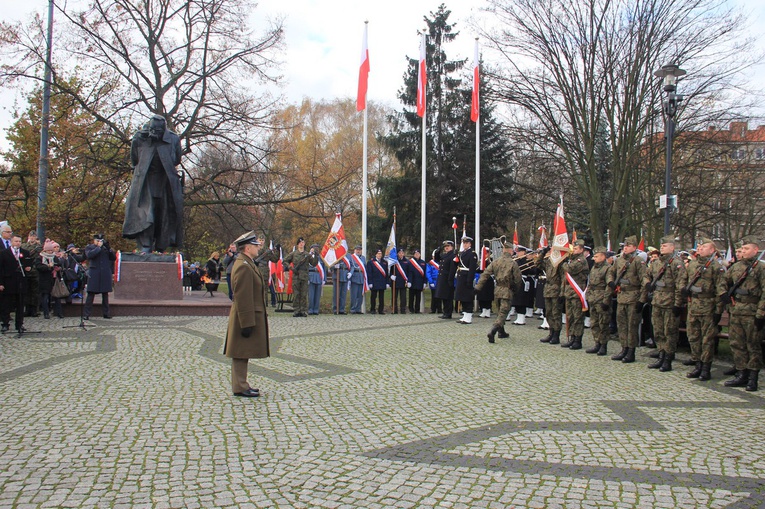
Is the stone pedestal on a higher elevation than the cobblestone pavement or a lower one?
higher

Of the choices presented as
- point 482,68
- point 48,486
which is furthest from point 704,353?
point 482,68

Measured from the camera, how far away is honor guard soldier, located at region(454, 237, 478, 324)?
47.0 ft

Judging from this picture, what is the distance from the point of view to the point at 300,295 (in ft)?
49.5

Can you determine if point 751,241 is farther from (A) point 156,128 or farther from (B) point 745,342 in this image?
(A) point 156,128

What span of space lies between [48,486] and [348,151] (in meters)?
37.5

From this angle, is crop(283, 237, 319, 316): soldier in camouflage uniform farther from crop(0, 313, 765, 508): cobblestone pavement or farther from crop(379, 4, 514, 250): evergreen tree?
crop(379, 4, 514, 250): evergreen tree

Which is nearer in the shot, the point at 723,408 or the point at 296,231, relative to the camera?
the point at 723,408

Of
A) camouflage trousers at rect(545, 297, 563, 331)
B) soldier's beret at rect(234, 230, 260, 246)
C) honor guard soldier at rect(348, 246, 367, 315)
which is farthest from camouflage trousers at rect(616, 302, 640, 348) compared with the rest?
honor guard soldier at rect(348, 246, 367, 315)

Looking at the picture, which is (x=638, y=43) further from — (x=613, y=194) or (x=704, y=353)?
(x=704, y=353)

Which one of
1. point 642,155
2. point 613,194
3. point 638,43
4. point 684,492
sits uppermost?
point 638,43

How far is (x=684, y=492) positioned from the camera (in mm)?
3885

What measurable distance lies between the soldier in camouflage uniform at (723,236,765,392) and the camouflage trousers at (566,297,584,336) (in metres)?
2.99

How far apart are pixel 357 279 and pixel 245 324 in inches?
413

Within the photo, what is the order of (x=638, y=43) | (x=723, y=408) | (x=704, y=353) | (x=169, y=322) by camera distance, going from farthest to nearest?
(x=638, y=43) → (x=169, y=322) → (x=704, y=353) → (x=723, y=408)
